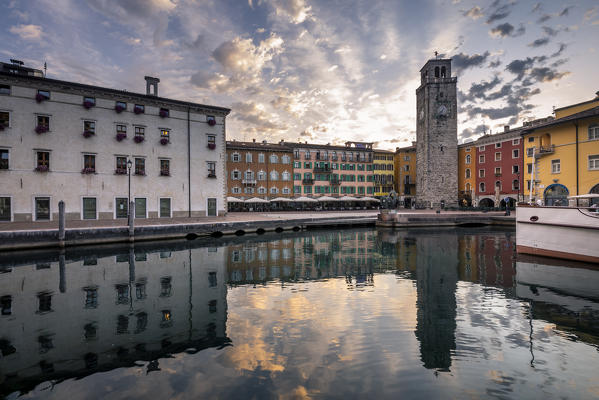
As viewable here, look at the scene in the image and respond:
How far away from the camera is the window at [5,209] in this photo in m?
23.6

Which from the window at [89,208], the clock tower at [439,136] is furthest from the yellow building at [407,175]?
the window at [89,208]

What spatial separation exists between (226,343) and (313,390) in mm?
2698

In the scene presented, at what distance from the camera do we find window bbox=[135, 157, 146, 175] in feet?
95.6

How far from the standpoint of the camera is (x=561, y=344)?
6.75m

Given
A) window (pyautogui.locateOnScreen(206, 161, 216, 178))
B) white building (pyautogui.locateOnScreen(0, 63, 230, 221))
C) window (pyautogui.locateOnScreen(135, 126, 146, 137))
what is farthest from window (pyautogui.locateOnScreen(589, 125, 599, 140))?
window (pyautogui.locateOnScreen(135, 126, 146, 137))

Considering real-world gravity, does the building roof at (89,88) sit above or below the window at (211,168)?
above

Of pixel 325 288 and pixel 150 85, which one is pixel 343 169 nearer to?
pixel 150 85

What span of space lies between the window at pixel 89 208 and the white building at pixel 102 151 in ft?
0.25

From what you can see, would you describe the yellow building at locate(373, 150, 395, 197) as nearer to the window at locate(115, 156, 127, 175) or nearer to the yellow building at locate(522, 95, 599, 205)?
the yellow building at locate(522, 95, 599, 205)

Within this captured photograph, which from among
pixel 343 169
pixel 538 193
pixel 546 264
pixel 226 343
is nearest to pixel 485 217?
pixel 538 193

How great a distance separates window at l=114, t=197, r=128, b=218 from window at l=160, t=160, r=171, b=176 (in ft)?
14.5

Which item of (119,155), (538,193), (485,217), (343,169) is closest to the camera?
(538,193)

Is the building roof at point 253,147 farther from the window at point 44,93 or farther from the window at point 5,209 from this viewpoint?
the window at point 5,209

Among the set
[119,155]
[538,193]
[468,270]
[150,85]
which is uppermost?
[150,85]
